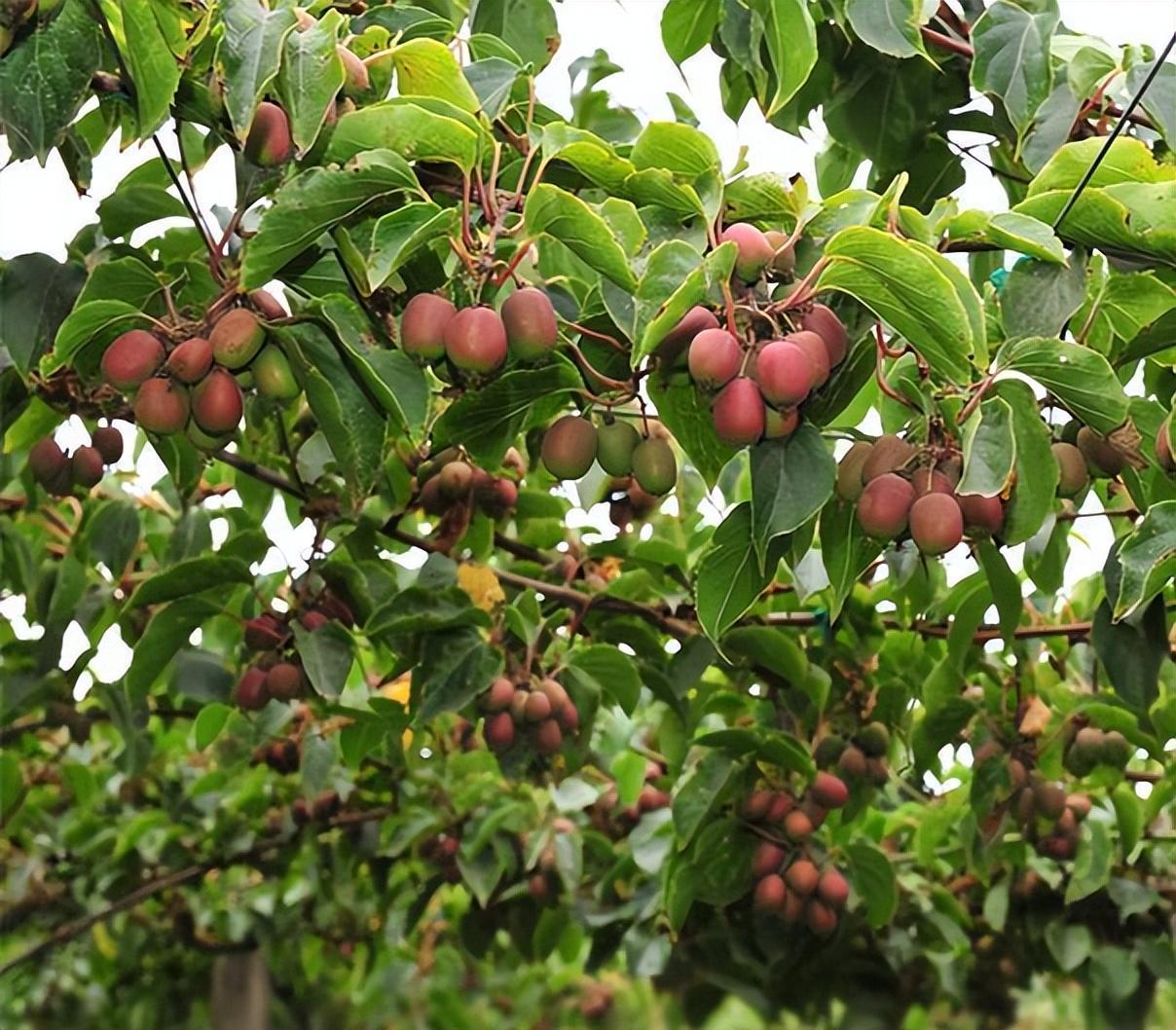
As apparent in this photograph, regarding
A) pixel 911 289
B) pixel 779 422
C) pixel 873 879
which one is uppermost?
pixel 911 289

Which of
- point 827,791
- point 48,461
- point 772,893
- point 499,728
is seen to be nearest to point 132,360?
point 48,461

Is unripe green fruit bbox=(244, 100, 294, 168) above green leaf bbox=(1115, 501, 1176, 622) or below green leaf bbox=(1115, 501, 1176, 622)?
above

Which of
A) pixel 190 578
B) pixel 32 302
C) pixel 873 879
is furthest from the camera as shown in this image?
pixel 873 879

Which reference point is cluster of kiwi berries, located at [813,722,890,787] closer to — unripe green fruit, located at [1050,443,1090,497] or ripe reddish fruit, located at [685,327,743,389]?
unripe green fruit, located at [1050,443,1090,497]

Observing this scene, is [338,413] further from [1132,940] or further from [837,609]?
[1132,940]

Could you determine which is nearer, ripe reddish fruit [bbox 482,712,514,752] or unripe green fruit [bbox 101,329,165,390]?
unripe green fruit [bbox 101,329,165,390]

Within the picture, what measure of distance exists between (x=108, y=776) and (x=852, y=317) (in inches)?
153

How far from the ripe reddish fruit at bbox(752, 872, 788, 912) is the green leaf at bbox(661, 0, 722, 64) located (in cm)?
154

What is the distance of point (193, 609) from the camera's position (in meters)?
2.15

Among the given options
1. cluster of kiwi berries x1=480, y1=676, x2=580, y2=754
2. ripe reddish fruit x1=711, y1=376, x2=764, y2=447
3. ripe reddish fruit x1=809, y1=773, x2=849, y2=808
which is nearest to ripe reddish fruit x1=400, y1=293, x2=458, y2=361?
ripe reddish fruit x1=711, y1=376, x2=764, y2=447

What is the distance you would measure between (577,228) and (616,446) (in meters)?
0.32

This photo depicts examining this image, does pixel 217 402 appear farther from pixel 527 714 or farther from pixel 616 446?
pixel 527 714

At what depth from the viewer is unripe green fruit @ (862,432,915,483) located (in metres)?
1.35

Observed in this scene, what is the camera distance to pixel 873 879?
3.05m
